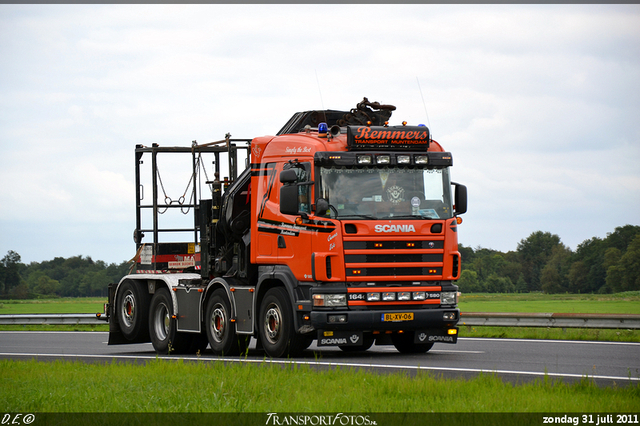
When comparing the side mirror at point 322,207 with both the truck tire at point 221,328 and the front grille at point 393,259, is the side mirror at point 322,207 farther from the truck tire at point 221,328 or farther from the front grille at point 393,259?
the truck tire at point 221,328

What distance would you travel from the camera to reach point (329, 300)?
569 inches

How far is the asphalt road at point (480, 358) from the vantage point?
40.0 feet

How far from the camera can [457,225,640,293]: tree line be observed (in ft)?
363

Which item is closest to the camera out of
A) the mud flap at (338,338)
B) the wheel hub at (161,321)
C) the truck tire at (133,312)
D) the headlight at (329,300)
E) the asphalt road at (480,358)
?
the asphalt road at (480,358)

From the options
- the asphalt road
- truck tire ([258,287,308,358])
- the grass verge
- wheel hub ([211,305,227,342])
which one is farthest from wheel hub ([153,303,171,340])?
the grass verge

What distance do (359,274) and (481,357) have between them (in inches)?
102

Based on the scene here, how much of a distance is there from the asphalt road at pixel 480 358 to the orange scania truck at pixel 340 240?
1.66 feet

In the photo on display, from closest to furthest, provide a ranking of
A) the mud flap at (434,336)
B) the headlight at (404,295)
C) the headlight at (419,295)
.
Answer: the headlight at (404,295)
the headlight at (419,295)
the mud flap at (434,336)

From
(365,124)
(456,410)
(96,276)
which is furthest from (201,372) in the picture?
(96,276)

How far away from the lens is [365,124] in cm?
1667

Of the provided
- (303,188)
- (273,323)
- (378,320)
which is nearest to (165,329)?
(273,323)

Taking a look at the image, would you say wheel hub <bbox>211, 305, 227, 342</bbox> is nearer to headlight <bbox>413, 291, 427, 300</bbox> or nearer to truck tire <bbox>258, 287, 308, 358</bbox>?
truck tire <bbox>258, 287, 308, 358</bbox>

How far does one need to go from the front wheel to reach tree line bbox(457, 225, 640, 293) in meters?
91.2

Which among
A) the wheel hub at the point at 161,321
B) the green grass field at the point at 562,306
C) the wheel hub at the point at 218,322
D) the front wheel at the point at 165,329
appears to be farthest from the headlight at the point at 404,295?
the green grass field at the point at 562,306
